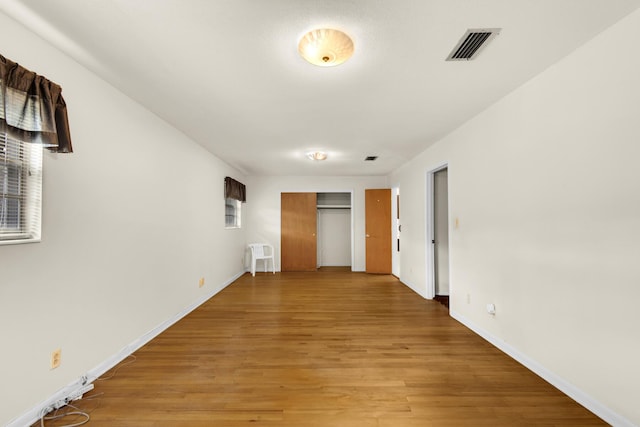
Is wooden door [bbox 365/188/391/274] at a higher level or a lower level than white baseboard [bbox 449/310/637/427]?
higher

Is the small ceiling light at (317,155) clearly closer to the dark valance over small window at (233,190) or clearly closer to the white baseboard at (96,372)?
the dark valance over small window at (233,190)

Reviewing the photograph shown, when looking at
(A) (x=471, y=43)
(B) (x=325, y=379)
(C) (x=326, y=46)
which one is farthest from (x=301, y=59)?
(B) (x=325, y=379)

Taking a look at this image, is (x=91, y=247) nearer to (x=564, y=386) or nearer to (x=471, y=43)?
(x=471, y=43)

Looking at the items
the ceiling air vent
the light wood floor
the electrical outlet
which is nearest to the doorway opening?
the light wood floor

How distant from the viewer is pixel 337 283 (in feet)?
18.2

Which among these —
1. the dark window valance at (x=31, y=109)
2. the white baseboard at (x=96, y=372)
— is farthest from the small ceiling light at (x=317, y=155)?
the dark window valance at (x=31, y=109)

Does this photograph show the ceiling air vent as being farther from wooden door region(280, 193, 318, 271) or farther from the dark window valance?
wooden door region(280, 193, 318, 271)

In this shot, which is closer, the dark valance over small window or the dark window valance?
the dark window valance

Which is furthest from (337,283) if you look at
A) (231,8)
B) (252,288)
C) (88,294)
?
(231,8)

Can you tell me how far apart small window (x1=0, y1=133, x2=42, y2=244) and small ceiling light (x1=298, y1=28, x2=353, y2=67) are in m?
1.79

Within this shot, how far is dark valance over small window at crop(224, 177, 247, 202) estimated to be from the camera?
518 centimetres

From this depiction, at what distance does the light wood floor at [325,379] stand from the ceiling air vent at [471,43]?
7.83 feet

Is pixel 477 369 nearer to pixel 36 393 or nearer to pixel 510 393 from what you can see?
pixel 510 393

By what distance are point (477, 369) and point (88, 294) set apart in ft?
10.3
